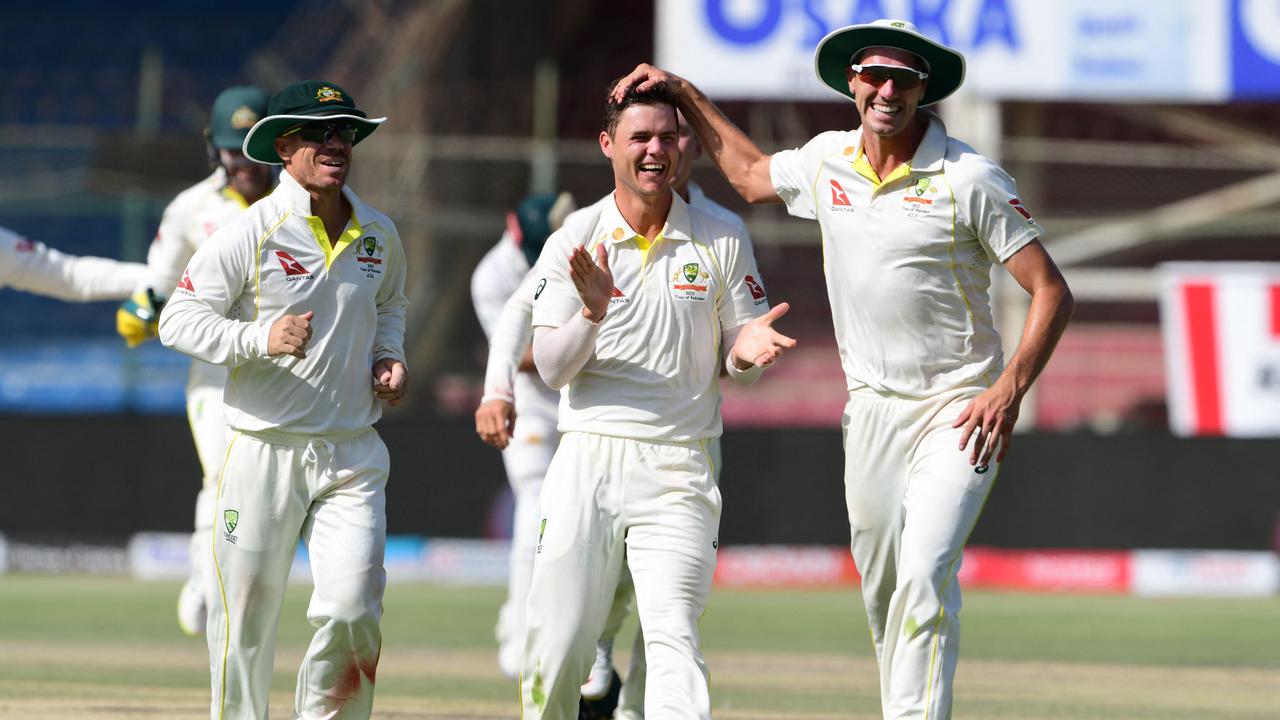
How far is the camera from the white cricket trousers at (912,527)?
607cm

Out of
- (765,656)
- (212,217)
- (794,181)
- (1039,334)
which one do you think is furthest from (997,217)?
(765,656)

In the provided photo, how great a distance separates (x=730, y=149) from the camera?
684cm

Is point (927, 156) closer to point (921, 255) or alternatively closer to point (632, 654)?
point (921, 255)

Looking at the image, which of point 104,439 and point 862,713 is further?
point 104,439

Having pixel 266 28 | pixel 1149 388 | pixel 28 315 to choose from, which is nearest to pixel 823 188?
pixel 1149 388

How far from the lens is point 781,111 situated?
77.6 feet

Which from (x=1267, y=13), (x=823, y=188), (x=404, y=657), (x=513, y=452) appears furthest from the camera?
(x=1267, y=13)

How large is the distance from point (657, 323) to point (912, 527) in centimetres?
104

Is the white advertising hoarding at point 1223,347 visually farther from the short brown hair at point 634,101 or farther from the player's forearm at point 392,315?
the short brown hair at point 634,101

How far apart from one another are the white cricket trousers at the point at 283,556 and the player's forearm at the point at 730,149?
1658 mm

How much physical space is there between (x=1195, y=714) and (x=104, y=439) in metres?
10.8

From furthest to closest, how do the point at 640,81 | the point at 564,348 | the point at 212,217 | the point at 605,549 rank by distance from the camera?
the point at 212,217 < the point at 640,81 < the point at 605,549 < the point at 564,348

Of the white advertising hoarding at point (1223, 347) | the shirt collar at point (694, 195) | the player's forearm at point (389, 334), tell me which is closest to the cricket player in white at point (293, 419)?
the player's forearm at point (389, 334)

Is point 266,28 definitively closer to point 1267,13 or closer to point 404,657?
point 1267,13
